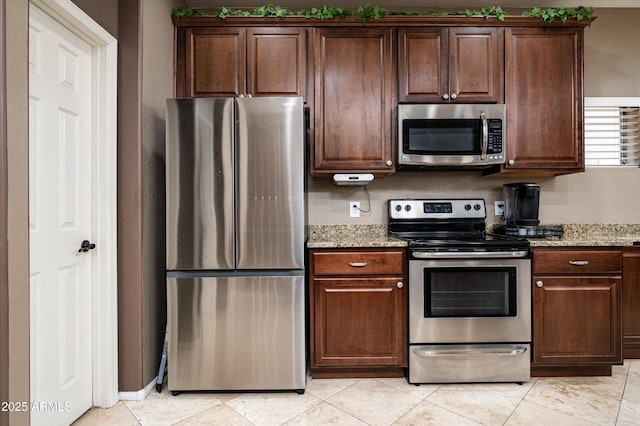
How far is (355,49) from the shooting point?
239 cm

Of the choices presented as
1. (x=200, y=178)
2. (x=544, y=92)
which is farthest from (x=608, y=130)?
(x=200, y=178)

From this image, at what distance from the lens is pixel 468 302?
6.99 feet

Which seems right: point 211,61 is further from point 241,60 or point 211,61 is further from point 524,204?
point 524,204

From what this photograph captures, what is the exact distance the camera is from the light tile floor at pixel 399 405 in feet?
5.82

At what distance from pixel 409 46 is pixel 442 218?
1.32 metres

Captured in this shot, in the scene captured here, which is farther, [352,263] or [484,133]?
[484,133]

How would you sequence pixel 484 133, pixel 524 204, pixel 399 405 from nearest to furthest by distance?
1. pixel 399 405
2. pixel 484 133
3. pixel 524 204

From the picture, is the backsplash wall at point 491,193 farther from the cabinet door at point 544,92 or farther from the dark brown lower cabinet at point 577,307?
the dark brown lower cabinet at point 577,307

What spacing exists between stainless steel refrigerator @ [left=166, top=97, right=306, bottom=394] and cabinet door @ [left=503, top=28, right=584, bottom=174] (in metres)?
1.61

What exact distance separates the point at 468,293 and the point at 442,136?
3.59 feet

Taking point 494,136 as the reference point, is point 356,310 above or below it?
below

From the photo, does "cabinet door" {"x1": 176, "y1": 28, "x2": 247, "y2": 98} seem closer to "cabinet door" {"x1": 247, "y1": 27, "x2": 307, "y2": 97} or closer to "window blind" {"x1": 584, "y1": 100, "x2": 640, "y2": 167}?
"cabinet door" {"x1": 247, "y1": 27, "x2": 307, "y2": 97}

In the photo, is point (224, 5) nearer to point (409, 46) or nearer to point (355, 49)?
point (355, 49)

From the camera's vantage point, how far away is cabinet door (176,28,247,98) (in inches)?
93.9
